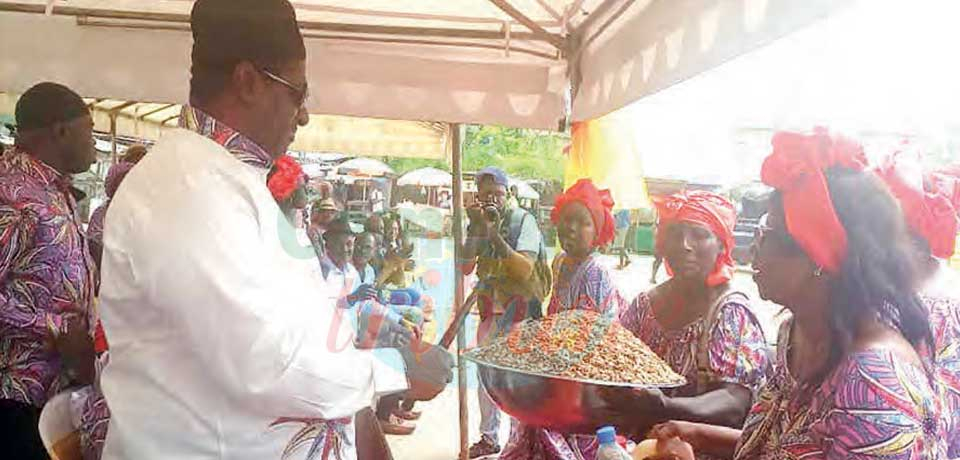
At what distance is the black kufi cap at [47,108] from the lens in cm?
248

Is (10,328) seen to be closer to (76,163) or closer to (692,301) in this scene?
(76,163)

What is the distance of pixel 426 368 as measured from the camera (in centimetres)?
150

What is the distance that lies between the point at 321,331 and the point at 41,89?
174cm

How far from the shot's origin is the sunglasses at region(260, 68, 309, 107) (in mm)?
1433

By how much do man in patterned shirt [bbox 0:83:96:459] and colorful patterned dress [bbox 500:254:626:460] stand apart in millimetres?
1376

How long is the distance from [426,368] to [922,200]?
955mm

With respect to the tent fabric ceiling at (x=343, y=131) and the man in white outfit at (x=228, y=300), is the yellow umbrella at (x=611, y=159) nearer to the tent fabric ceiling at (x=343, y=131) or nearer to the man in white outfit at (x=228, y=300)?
the tent fabric ceiling at (x=343, y=131)

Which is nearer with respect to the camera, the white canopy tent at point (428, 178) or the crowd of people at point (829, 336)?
the crowd of people at point (829, 336)

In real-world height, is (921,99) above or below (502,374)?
above

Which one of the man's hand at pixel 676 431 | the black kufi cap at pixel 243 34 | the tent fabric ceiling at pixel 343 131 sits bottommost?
the man's hand at pixel 676 431

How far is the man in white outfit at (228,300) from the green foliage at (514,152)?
217 centimetres

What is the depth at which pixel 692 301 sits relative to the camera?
2.31 m

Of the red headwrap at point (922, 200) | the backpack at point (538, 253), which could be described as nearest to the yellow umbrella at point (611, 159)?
the backpack at point (538, 253)

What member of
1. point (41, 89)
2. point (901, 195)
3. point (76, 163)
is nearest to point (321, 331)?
point (901, 195)
